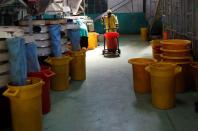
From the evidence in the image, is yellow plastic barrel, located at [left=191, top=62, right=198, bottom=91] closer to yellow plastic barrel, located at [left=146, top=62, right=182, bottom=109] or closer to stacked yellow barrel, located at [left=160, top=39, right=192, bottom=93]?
stacked yellow barrel, located at [left=160, top=39, right=192, bottom=93]

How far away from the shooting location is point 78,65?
5465 mm

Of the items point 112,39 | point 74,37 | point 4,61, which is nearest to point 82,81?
point 74,37

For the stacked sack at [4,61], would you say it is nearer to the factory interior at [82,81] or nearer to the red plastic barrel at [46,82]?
the factory interior at [82,81]

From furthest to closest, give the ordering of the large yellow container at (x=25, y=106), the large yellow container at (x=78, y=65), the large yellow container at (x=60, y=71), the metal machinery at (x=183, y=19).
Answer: the large yellow container at (x=78, y=65), the metal machinery at (x=183, y=19), the large yellow container at (x=60, y=71), the large yellow container at (x=25, y=106)

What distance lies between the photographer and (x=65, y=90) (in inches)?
193

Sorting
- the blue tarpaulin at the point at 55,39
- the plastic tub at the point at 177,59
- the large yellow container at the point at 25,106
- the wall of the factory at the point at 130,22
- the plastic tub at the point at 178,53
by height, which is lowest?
the large yellow container at the point at 25,106

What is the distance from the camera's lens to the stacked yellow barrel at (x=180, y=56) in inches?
172

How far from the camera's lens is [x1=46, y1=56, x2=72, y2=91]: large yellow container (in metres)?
4.63

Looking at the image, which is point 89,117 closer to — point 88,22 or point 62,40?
point 62,40

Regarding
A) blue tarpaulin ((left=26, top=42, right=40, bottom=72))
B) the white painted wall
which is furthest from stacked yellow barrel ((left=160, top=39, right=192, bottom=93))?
the white painted wall

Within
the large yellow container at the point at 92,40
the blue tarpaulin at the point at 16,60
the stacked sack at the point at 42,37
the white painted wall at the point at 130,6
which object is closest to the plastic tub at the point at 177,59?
the stacked sack at the point at 42,37

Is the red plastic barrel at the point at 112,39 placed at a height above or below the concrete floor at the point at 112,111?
above

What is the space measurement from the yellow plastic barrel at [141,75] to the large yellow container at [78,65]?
1243 mm

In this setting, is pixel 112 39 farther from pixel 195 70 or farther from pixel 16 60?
pixel 16 60
